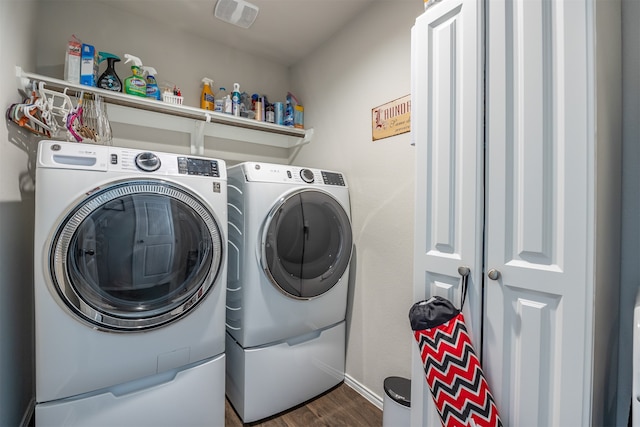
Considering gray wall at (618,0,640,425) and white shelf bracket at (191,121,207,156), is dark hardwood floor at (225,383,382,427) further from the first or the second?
white shelf bracket at (191,121,207,156)

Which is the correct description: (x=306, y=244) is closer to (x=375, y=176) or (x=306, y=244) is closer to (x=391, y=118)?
(x=375, y=176)

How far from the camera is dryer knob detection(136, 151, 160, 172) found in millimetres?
1208

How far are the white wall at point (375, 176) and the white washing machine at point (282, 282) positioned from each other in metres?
0.16

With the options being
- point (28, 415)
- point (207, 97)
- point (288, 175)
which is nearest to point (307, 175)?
point (288, 175)

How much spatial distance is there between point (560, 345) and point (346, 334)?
1.39 m

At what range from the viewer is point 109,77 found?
1.66 m

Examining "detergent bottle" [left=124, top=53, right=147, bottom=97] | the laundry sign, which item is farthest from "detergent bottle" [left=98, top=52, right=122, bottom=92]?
the laundry sign

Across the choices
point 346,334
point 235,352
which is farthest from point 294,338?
point 346,334

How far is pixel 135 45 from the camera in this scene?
195 cm

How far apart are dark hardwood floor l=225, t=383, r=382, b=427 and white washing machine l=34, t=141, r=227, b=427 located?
0.89 feet

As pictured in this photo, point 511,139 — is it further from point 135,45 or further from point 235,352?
point 135,45

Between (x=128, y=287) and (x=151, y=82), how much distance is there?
1.36m

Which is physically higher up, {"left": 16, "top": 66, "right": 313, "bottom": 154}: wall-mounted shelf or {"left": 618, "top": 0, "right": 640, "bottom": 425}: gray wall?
{"left": 16, "top": 66, "right": 313, "bottom": 154}: wall-mounted shelf

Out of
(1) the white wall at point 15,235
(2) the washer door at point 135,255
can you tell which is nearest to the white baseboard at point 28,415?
(1) the white wall at point 15,235
